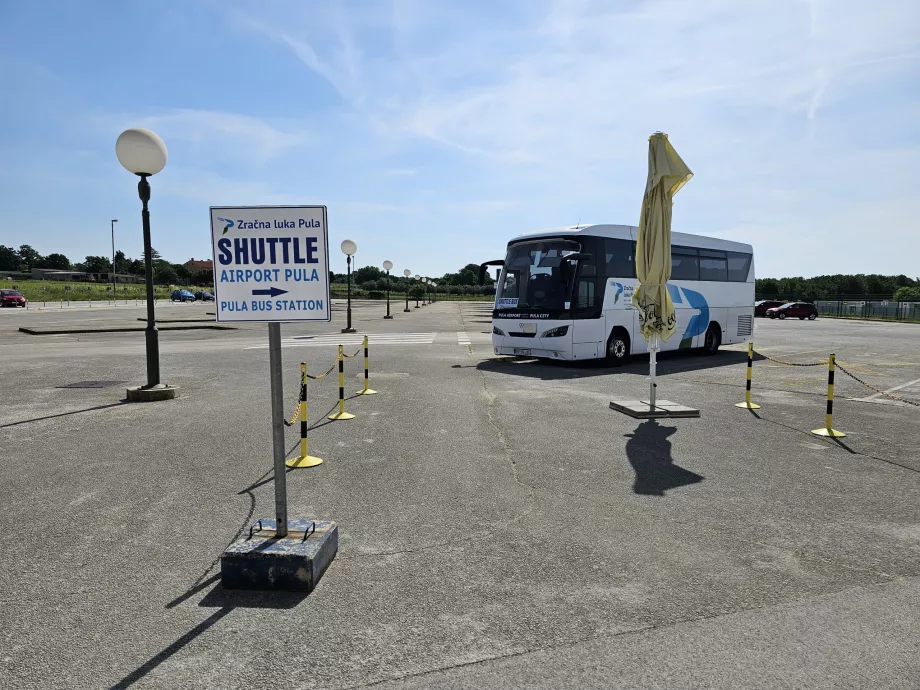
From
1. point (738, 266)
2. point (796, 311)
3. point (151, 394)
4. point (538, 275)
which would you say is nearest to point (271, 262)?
point (151, 394)

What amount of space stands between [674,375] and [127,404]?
11178mm

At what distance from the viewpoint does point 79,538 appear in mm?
4402

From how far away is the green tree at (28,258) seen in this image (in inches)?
6201

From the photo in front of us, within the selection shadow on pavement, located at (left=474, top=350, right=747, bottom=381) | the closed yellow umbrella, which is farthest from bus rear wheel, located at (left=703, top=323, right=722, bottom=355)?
the closed yellow umbrella

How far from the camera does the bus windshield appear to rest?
48.6ft

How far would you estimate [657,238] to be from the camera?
9188 millimetres

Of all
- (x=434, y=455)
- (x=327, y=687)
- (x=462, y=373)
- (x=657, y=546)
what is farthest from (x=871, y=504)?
(x=462, y=373)

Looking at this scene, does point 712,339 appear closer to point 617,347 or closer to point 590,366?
point 617,347

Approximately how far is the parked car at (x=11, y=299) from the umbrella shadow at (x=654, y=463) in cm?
5877

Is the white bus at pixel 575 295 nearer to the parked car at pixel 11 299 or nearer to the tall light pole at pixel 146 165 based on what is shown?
the tall light pole at pixel 146 165

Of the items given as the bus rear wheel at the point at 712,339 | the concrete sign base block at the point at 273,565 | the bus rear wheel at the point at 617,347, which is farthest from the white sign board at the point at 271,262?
the bus rear wheel at the point at 712,339

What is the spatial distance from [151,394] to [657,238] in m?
8.35

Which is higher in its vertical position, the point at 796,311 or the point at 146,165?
the point at 146,165

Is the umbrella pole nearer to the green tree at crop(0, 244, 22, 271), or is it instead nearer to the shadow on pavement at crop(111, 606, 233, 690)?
the shadow on pavement at crop(111, 606, 233, 690)
